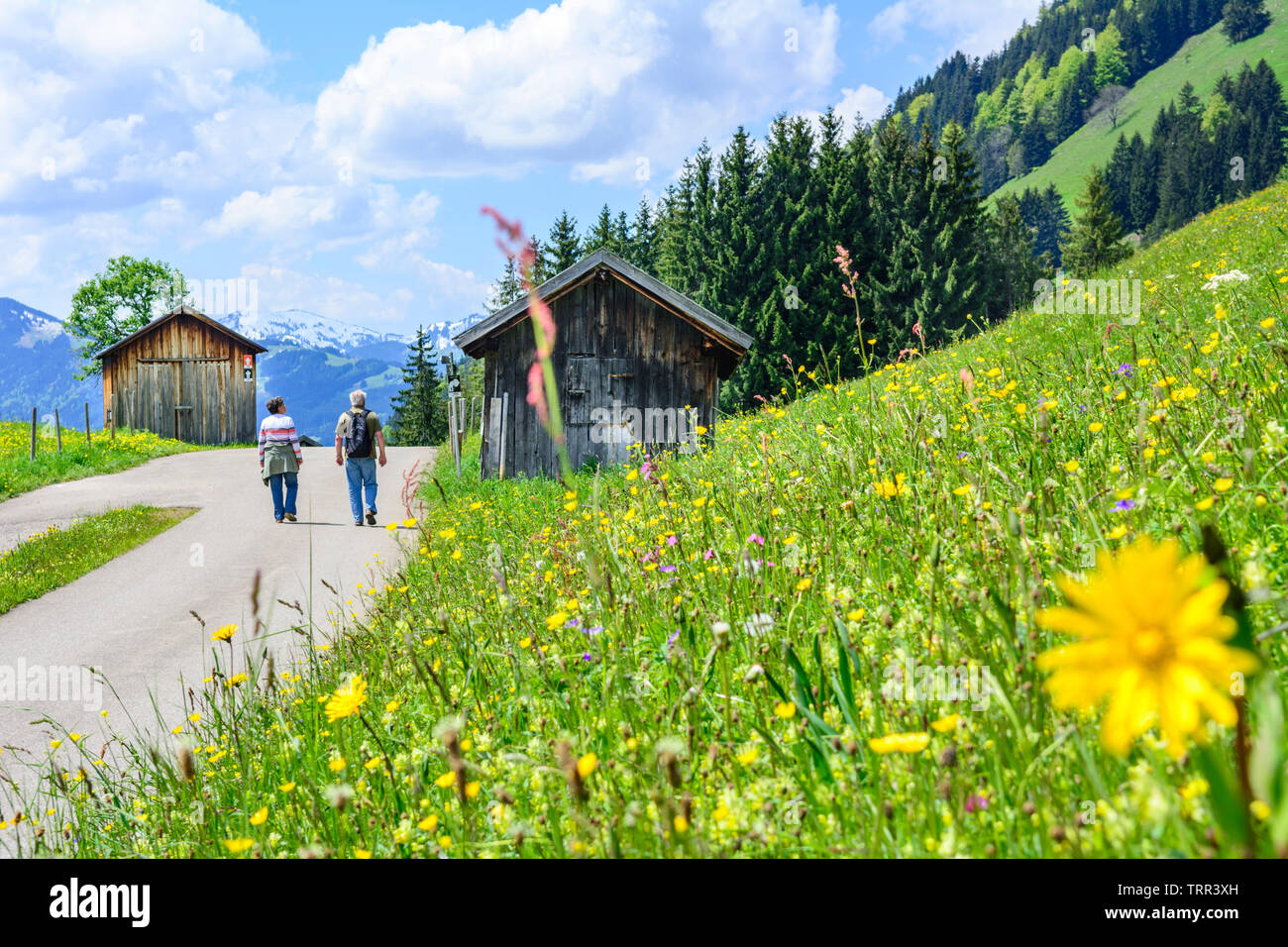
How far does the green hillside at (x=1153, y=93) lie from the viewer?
457ft

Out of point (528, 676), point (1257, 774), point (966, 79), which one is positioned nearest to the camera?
point (1257, 774)

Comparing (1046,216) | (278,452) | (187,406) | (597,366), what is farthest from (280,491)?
(1046,216)

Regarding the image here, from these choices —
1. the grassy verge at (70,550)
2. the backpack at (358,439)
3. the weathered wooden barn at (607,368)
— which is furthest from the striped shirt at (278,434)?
the weathered wooden barn at (607,368)

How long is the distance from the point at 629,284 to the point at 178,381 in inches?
1167

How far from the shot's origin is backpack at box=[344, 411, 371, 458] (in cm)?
1327

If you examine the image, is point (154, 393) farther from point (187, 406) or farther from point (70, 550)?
point (70, 550)

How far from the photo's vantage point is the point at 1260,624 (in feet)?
6.15

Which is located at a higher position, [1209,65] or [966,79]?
[966,79]

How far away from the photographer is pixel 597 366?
1739 cm

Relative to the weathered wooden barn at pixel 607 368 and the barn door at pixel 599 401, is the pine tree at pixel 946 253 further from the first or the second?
the barn door at pixel 599 401

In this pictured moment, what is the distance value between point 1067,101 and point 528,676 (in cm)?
19518
